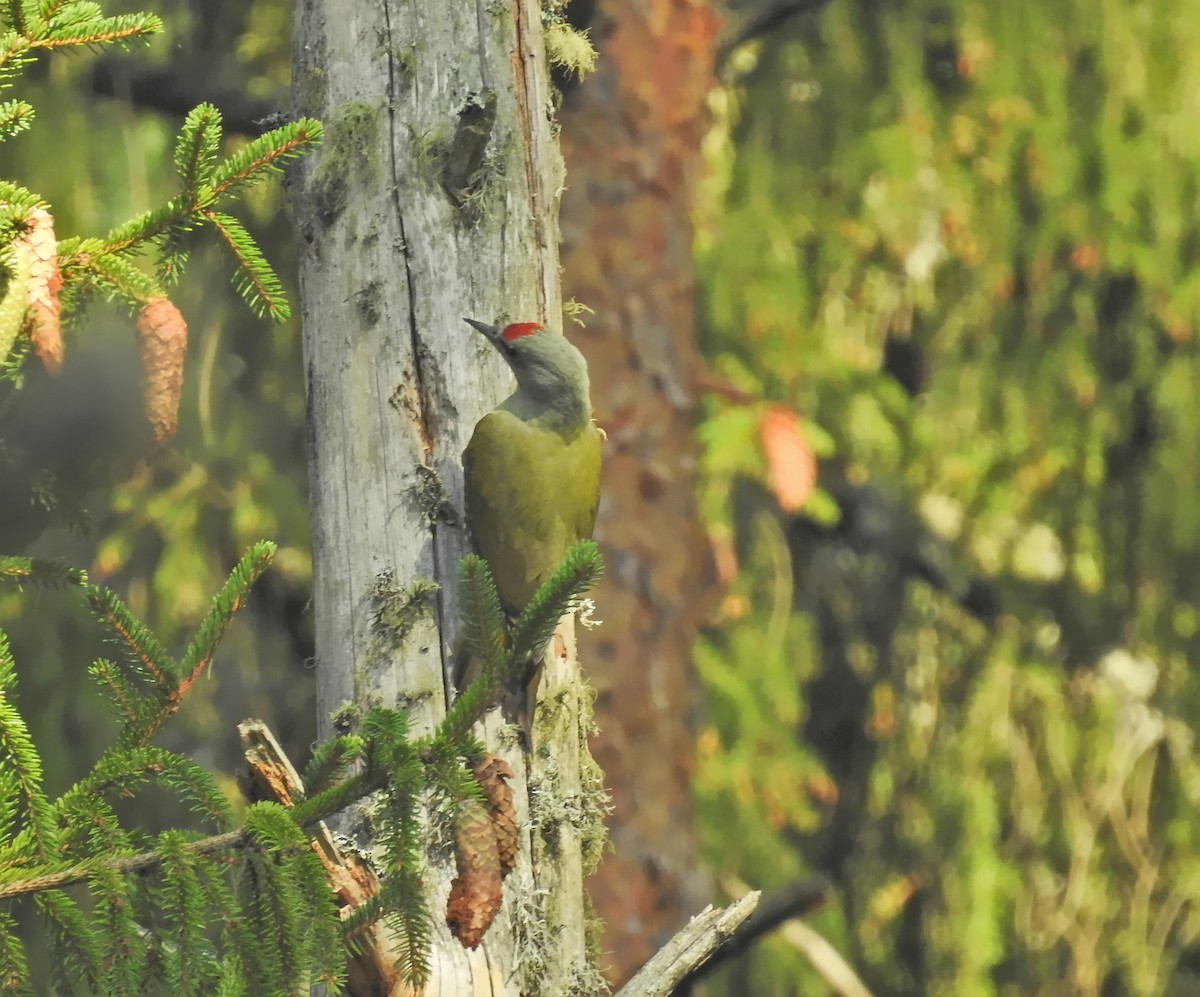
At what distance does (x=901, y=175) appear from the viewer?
19.0ft

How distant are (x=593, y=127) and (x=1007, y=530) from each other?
2441mm

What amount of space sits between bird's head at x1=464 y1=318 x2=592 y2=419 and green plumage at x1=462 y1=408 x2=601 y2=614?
2.5 inches

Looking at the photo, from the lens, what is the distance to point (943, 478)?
616 centimetres

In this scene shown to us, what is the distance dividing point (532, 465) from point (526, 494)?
0.20 feet

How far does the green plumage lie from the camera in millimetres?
2797

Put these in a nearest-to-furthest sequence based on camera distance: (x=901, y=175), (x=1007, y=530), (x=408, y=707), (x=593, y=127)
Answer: (x=408, y=707), (x=593, y=127), (x=901, y=175), (x=1007, y=530)

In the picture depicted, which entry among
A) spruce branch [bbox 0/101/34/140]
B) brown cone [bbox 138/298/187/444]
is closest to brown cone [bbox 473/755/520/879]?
brown cone [bbox 138/298/187/444]

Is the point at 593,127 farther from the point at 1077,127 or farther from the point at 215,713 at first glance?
the point at 215,713

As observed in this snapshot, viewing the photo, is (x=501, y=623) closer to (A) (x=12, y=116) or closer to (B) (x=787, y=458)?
(A) (x=12, y=116)

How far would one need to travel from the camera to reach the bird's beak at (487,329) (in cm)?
277

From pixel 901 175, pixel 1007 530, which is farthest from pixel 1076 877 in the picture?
pixel 901 175

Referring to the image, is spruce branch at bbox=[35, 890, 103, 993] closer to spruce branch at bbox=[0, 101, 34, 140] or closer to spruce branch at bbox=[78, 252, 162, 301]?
spruce branch at bbox=[78, 252, 162, 301]

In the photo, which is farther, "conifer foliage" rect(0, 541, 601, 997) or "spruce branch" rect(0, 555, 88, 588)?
"spruce branch" rect(0, 555, 88, 588)

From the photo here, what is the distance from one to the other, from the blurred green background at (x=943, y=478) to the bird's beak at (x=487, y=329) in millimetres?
2749
